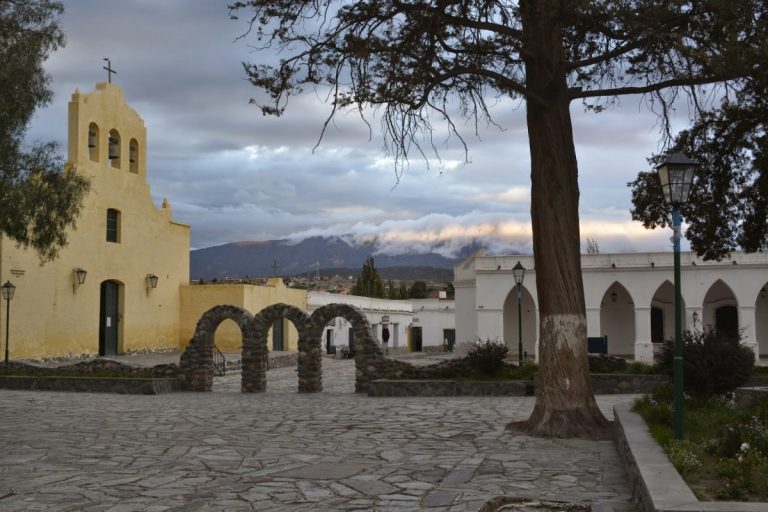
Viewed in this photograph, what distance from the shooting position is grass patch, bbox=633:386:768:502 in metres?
5.93

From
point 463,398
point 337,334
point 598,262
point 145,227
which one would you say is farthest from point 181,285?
point 463,398

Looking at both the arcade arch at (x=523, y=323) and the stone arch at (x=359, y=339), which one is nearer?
the stone arch at (x=359, y=339)

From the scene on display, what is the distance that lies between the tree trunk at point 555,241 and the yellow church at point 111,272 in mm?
19310

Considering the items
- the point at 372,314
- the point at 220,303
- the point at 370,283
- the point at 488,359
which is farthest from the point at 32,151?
the point at 370,283

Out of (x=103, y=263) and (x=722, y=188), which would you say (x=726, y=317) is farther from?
(x=103, y=263)

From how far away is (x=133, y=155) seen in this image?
33156mm

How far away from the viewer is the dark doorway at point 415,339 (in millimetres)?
57500

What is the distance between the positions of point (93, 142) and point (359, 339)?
1610 centimetres

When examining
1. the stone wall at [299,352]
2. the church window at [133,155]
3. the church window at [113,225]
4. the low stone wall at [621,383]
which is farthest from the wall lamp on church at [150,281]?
the low stone wall at [621,383]

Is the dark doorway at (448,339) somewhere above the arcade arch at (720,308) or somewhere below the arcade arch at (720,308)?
below

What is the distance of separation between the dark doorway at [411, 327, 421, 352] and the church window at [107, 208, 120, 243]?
29.0 metres

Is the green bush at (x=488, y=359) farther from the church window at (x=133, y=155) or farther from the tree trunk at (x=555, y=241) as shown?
the church window at (x=133, y=155)

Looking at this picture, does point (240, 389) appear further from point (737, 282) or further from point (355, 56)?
point (737, 282)

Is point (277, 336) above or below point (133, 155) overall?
below
